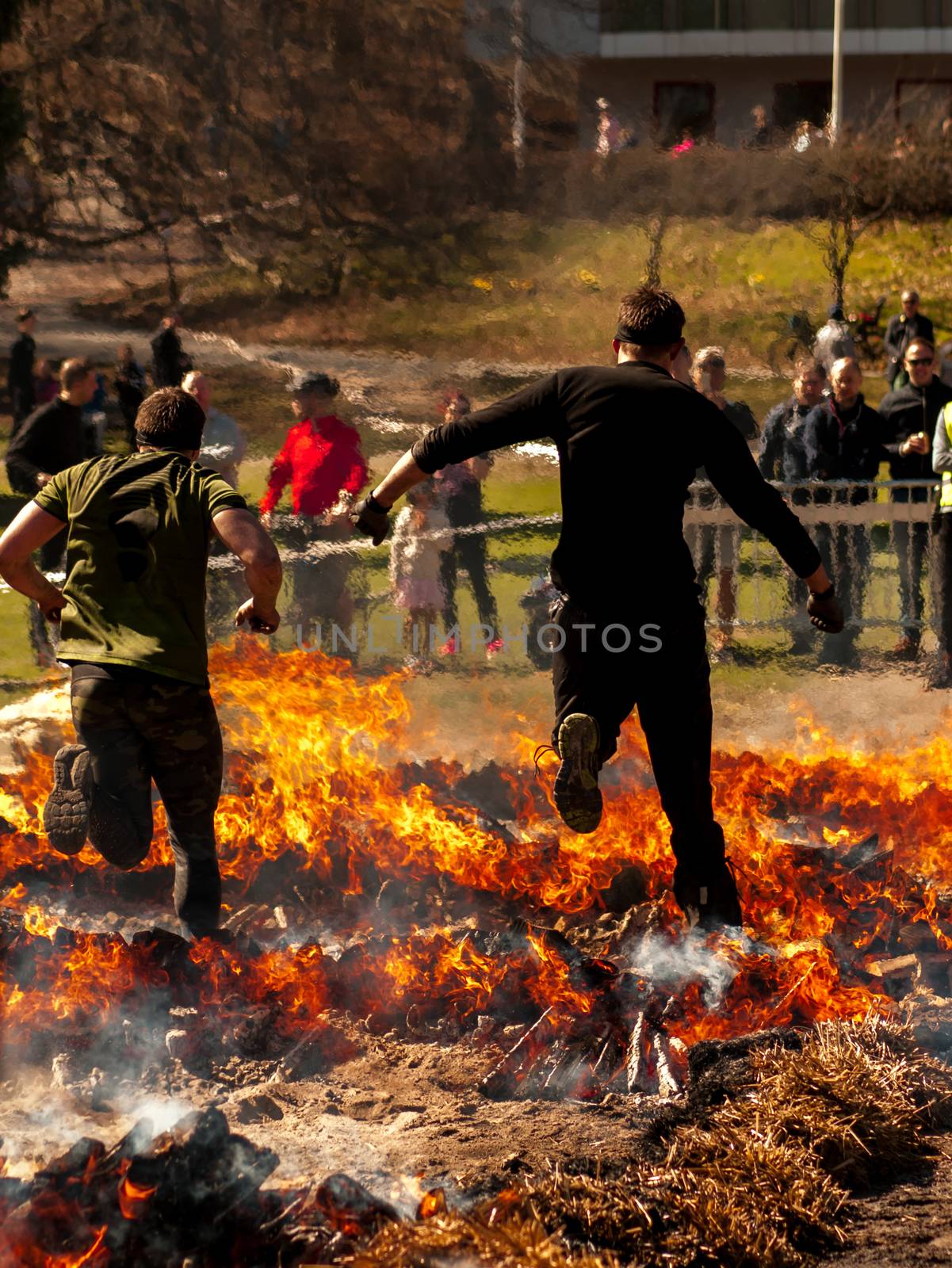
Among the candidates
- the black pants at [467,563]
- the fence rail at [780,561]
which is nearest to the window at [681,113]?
the fence rail at [780,561]

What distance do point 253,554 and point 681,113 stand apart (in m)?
14.8

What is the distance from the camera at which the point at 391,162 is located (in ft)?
60.6

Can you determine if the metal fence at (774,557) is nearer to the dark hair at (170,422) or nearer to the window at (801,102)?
the dark hair at (170,422)

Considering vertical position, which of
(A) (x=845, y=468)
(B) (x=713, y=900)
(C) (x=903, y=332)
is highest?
(C) (x=903, y=332)

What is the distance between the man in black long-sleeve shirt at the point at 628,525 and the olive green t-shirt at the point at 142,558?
1.86ft

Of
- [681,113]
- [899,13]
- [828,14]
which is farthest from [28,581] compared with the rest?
[899,13]

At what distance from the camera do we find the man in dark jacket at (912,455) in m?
10.1

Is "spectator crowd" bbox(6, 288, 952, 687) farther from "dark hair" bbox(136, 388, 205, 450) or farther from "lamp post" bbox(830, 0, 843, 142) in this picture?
→ "lamp post" bbox(830, 0, 843, 142)

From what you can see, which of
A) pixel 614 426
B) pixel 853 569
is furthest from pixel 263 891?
pixel 853 569

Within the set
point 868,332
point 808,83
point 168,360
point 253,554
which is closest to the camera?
point 253,554

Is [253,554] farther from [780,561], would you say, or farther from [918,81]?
[918,81]

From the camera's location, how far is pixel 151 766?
17.0 feet

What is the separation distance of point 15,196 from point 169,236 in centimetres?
180

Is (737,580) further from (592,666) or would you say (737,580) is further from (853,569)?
(592,666)
